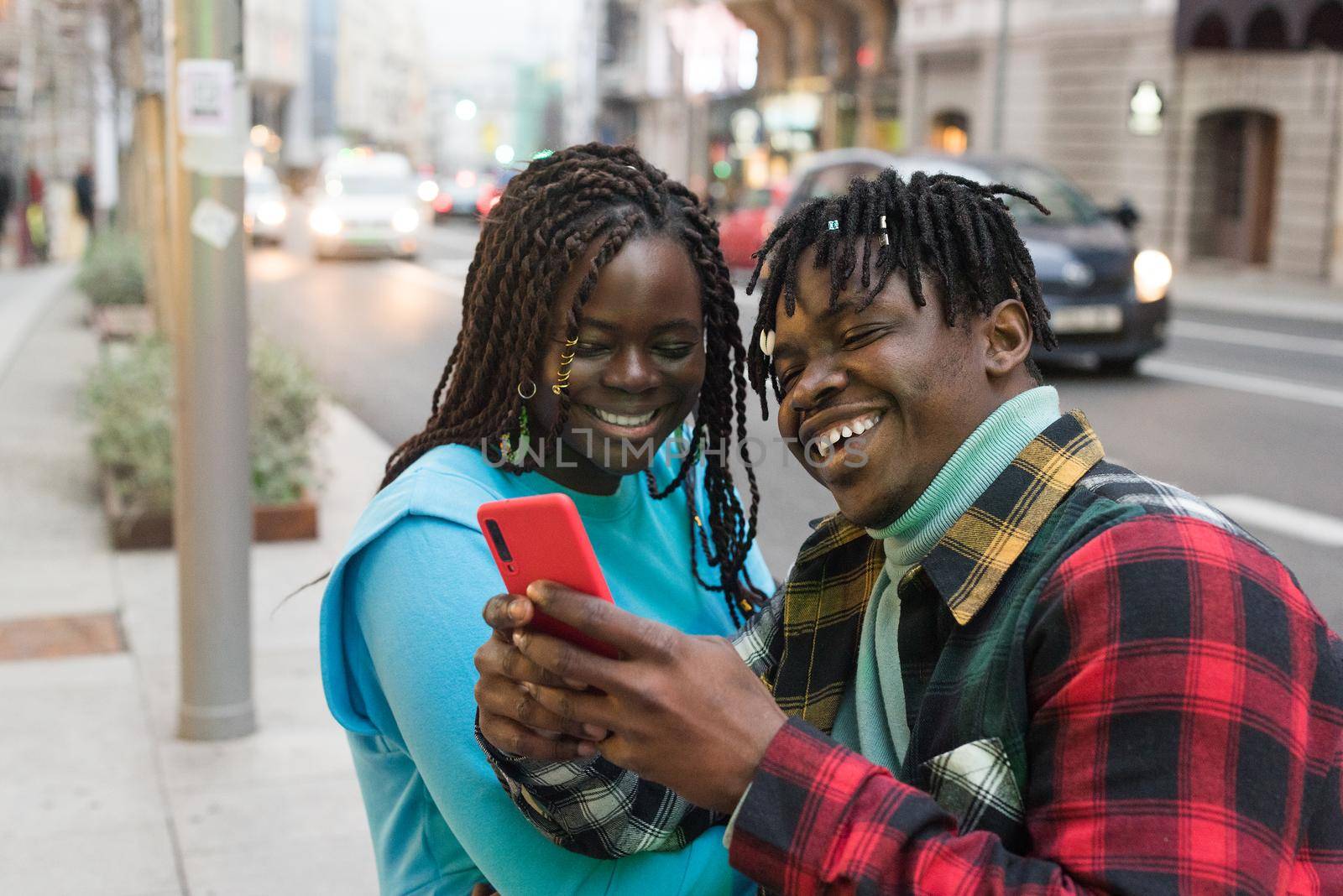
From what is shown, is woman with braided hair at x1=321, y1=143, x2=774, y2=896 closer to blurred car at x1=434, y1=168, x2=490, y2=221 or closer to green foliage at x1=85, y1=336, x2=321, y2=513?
green foliage at x1=85, y1=336, x2=321, y2=513

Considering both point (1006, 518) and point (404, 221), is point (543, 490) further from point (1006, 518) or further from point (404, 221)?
point (404, 221)

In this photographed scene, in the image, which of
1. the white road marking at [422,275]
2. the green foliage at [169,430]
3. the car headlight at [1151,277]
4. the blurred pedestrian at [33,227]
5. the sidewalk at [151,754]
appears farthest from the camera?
the blurred pedestrian at [33,227]

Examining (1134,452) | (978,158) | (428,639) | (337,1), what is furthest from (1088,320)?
(337,1)

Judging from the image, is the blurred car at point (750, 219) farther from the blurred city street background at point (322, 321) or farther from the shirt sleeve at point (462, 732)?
the shirt sleeve at point (462, 732)

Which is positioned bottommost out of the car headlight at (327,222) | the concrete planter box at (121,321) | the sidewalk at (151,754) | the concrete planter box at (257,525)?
the sidewalk at (151,754)

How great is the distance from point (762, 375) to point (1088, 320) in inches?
427

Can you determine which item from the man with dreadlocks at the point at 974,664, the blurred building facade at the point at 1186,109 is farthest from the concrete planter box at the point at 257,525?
the blurred building facade at the point at 1186,109

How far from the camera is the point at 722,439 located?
2.46 meters

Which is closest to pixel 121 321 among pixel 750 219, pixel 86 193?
pixel 750 219

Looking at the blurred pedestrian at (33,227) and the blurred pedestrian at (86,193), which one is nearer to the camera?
the blurred pedestrian at (33,227)

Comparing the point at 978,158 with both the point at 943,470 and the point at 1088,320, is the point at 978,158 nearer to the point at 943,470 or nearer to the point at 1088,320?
the point at 1088,320

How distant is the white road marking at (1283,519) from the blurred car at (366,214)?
20.5 meters

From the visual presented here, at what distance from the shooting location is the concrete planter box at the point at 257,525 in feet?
22.2

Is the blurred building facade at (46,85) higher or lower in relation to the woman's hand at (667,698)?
higher
